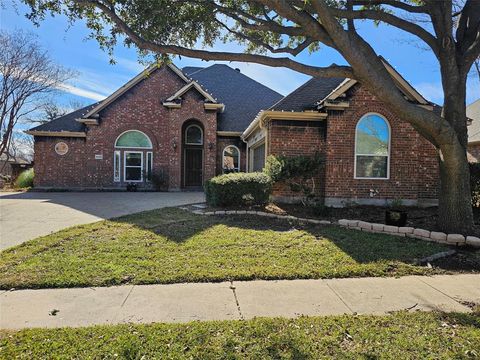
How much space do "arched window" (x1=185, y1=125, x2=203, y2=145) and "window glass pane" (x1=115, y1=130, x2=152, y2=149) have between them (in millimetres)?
2316

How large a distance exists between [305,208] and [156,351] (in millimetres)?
7725

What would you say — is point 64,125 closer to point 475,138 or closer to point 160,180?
point 160,180

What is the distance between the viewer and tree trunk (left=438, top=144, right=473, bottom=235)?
683 cm

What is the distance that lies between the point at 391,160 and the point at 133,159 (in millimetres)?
14007

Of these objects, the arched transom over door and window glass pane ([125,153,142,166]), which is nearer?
window glass pane ([125,153,142,166])

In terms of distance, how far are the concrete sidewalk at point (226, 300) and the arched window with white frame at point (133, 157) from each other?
14.4 m

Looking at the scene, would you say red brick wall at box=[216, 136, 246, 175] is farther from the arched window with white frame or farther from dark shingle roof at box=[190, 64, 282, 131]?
the arched window with white frame

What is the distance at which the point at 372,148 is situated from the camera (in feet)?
35.1

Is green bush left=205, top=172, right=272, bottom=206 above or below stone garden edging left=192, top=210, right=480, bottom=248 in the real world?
above

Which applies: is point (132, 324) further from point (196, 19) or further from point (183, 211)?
point (196, 19)

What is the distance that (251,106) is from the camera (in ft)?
66.0

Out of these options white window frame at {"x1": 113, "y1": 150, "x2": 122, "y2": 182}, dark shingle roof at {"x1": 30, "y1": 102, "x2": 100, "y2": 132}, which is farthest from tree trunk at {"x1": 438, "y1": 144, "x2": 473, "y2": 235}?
dark shingle roof at {"x1": 30, "y1": 102, "x2": 100, "y2": 132}

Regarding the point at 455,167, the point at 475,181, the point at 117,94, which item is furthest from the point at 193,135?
the point at 455,167

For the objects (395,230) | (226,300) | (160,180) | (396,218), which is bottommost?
(226,300)
